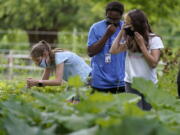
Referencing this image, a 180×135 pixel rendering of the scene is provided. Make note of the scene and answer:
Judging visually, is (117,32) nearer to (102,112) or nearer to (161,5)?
(102,112)

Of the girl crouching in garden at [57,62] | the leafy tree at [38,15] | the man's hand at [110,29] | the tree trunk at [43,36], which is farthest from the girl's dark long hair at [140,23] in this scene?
the leafy tree at [38,15]

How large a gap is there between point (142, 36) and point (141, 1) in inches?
499

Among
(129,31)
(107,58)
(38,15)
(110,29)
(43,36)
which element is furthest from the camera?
(38,15)

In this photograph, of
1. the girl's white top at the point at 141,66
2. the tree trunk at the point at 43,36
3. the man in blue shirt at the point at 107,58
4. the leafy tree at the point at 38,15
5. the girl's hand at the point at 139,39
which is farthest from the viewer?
the leafy tree at the point at 38,15

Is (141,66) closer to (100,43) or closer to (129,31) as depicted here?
(129,31)

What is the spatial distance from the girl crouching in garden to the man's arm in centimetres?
23

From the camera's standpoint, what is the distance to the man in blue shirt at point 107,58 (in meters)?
6.03

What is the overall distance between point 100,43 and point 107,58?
0.68 ft

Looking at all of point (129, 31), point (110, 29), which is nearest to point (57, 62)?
point (110, 29)

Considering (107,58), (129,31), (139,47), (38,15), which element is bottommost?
(107,58)

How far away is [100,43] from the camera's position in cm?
596

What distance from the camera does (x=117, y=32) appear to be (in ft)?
20.0

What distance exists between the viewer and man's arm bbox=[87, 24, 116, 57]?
19.4 ft

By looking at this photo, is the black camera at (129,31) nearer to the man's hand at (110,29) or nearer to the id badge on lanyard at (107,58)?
the man's hand at (110,29)
